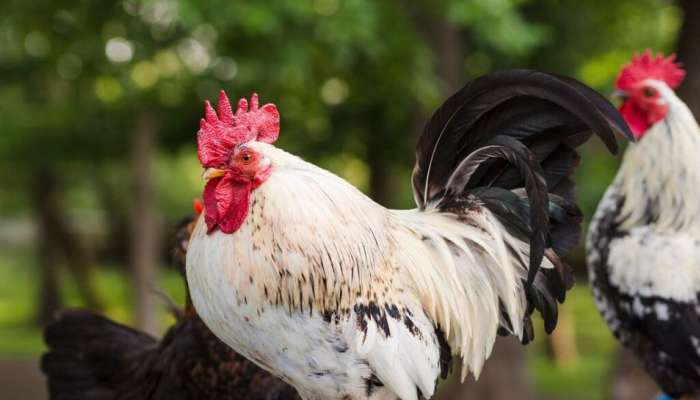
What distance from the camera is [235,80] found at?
570 centimetres

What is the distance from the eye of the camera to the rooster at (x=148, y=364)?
3.27 meters

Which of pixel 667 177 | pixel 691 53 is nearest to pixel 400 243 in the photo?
pixel 667 177

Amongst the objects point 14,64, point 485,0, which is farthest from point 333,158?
point 485,0

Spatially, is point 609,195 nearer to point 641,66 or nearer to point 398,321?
point 641,66

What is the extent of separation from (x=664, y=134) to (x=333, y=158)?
533 cm

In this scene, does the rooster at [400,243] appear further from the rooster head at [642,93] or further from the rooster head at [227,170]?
the rooster head at [642,93]

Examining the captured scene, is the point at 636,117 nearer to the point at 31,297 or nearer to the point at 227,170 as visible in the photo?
the point at 227,170

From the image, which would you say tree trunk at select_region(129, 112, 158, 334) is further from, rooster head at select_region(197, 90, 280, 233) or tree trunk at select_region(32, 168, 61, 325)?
rooster head at select_region(197, 90, 280, 233)

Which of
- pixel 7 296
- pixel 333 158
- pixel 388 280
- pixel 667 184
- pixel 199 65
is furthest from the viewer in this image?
pixel 7 296

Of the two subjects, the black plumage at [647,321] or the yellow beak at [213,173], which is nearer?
the yellow beak at [213,173]

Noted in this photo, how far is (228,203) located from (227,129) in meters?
0.23

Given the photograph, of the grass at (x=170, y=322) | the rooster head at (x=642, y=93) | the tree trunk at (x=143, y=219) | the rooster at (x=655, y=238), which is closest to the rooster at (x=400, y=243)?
the rooster at (x=655, y=238)

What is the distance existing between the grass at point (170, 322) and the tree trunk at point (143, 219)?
27 cm

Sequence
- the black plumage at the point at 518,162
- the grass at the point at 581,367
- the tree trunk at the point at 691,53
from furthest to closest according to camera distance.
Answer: the grass at the point at 581,367, the tree trunk at the point at 691,53, the black plumage at the point at 518,162
